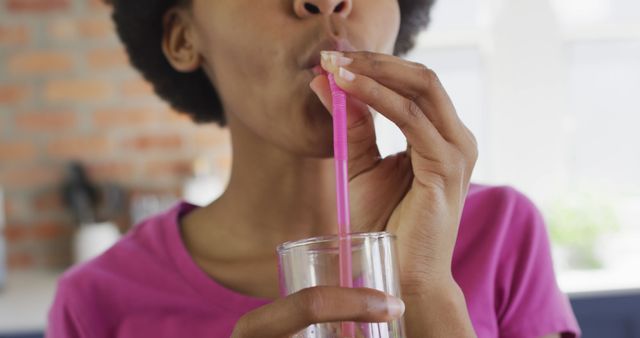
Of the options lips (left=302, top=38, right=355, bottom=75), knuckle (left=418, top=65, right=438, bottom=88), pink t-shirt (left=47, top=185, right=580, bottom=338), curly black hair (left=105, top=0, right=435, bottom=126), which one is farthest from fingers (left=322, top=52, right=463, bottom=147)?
curly black hair (left=105, top=0, right=435, bottom=126)

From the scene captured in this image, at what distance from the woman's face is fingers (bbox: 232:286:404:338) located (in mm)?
310

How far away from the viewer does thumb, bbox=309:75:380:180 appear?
81 cm

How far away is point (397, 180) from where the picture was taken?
92cm

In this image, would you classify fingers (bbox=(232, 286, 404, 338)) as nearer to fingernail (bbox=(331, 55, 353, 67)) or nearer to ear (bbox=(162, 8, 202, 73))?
fingernail (bbox=(331, 55, 353, 67))

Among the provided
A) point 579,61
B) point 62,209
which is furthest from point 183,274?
point 579,61

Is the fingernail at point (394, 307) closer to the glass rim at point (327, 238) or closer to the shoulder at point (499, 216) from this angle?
the glass rim at point (327, 238)

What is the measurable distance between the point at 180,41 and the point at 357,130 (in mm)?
430

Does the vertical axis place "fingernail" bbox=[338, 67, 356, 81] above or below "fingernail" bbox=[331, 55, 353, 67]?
below

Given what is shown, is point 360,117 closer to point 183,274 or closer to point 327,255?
point 327,255

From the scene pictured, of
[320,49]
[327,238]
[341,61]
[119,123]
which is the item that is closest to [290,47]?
[320,49]

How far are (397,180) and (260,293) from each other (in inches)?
10.2

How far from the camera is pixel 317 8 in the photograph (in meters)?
0.89

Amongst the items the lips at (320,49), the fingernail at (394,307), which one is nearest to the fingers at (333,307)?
the fingernail at (394,307)

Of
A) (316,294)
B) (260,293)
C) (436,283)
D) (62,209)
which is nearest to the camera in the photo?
(316,294)
